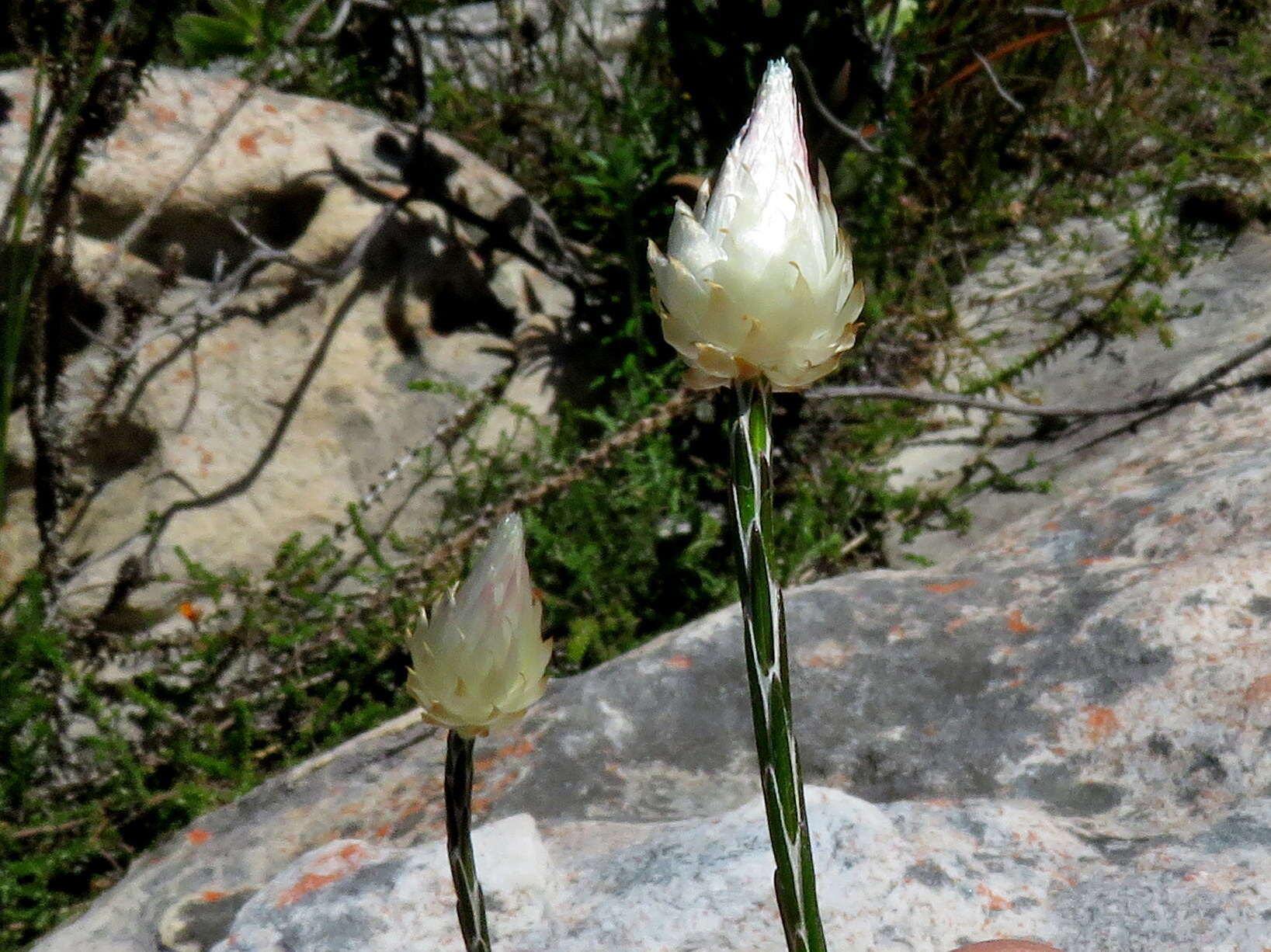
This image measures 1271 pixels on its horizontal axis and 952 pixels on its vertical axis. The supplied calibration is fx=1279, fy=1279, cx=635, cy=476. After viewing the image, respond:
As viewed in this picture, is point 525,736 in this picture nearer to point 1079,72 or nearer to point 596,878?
point 596,878

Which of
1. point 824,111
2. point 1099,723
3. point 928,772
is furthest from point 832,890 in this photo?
point 824,111

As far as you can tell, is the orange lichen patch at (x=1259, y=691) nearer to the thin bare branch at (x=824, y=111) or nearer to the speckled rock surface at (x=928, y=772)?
the speckled rock surface at (x=928, y=772)

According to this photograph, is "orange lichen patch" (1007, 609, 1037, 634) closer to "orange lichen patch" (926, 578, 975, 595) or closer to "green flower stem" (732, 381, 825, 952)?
"orange lichen patch" (926, 578, 975, 595)

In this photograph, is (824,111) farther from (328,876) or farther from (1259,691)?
(328,876)

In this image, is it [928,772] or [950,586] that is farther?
[950,586]

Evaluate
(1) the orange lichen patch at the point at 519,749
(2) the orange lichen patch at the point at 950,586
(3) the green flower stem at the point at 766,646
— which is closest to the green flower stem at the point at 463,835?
(3) the green flower stem at the point at 766,646

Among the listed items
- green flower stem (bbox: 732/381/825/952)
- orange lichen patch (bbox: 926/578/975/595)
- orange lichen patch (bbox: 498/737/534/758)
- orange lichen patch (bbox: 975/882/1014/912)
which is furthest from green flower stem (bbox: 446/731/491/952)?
orange lichen patch (bbox: 926/578/975/595)
